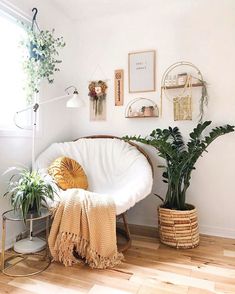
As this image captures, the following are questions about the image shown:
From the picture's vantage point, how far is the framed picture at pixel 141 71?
8.70 feet

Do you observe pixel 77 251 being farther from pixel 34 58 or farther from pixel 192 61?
pixel 192 61

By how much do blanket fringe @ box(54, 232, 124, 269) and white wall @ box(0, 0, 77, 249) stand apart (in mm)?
623

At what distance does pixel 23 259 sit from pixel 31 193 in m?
0.60

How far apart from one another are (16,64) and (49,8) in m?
0.80

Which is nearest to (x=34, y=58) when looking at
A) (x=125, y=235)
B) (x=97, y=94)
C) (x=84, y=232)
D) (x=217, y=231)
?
(x=97, y=94)

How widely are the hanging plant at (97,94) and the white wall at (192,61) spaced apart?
0.07 metres

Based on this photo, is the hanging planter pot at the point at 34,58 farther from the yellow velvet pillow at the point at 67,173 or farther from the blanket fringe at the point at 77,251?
the blanket fringe at the point at 77,251

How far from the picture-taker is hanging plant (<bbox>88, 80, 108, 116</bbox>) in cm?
285

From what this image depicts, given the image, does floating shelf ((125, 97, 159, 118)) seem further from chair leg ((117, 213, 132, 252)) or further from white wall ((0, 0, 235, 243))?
chair leg ((117, 213, 132, 252))

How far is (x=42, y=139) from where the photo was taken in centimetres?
257

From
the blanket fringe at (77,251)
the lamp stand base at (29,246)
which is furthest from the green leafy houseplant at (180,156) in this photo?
the lamp stand base at (29,246)

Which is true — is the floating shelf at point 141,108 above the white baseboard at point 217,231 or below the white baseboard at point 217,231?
above

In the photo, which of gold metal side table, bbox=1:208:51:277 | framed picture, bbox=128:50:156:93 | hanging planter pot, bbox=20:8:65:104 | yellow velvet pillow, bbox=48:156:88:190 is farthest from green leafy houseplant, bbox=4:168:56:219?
framed picture, bbox=128:50:156:93

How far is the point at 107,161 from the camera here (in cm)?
257
